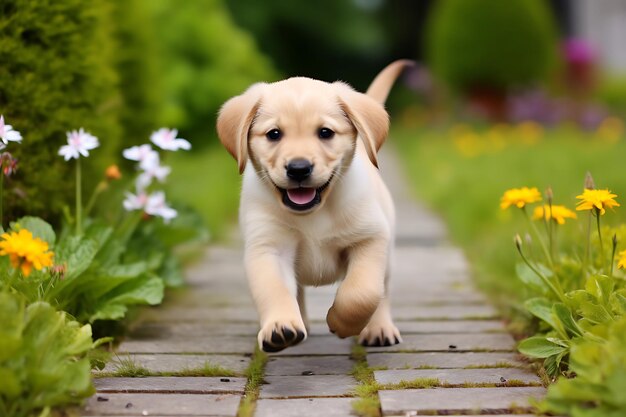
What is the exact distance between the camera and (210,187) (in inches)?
307

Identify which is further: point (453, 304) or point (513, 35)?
point (513, 35)

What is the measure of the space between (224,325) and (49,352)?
55.5 inches

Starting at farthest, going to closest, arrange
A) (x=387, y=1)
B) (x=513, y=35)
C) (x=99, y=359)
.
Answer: (x=387, y=1), (x=513, y=35), (x=99, y=359)

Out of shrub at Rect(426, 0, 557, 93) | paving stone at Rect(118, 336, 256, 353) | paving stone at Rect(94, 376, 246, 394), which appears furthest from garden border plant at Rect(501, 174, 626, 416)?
shrub at Rect(426, 0, 557, 93)

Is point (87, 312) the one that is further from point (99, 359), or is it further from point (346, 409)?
point (346, 409)

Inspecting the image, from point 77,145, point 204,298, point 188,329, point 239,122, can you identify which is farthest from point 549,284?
point 77,145

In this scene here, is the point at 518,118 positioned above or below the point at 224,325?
above

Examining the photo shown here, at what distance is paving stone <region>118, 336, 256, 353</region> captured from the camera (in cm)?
358

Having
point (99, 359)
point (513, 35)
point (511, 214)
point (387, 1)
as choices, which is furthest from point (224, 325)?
point (387, 1)

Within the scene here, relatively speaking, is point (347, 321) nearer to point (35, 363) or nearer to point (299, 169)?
point (299, 169)

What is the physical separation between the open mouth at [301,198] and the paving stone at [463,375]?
62 cm

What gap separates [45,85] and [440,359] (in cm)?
203

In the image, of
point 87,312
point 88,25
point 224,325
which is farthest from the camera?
point 88,25

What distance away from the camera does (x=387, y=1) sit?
23.4 m
